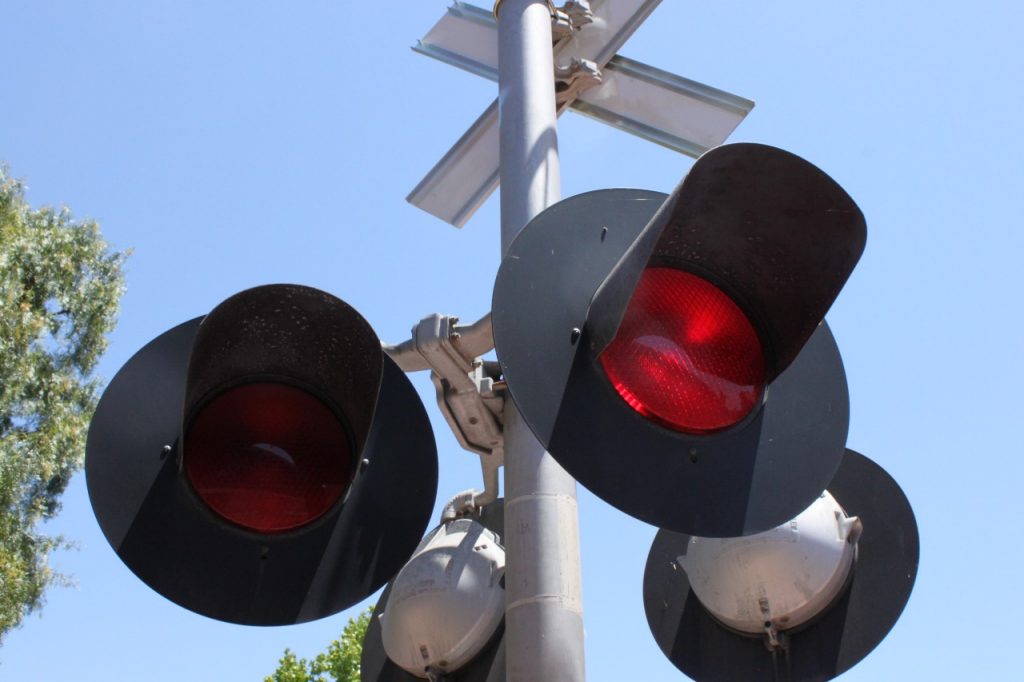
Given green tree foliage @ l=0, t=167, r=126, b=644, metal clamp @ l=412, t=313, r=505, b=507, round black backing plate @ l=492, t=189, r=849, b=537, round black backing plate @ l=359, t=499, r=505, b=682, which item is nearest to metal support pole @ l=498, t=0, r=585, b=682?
metal clamp @ l=412, t=313, r=505, b=507

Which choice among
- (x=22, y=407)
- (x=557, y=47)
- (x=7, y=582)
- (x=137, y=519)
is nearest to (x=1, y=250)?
(x=22, y=407)

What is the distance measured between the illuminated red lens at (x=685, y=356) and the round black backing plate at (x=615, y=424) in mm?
31

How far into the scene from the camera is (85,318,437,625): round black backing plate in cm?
230

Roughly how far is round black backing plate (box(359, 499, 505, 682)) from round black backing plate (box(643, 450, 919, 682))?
49cm

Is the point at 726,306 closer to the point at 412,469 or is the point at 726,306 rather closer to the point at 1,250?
the point at 412,469

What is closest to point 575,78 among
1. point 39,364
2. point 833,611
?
point 833,611

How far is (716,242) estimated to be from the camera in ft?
7.33

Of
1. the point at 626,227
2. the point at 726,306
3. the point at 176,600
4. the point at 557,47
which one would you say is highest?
the point at 557,47

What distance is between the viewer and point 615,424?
2088 mm

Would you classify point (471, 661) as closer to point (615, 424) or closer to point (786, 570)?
point (786, 570)

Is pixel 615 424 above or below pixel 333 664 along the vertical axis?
below

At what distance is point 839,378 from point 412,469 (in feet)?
3.13

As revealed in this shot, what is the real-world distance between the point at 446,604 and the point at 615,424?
1.45 metres

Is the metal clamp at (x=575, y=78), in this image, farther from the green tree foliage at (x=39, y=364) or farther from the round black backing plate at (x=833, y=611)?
the green tree foliage at (x=39, y=364)
